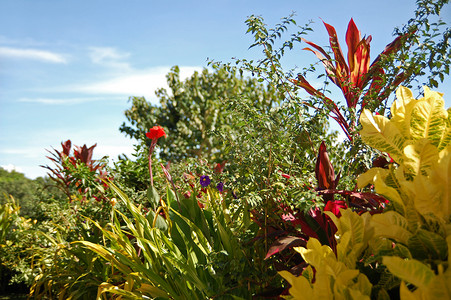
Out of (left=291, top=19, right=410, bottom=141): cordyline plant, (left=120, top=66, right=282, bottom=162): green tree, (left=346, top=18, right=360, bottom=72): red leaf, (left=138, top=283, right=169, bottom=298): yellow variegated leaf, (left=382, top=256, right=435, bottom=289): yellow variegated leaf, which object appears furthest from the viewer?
(left=120, top=66, right=282, bottom=162): green tree

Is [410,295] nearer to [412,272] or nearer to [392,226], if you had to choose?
[412,272]

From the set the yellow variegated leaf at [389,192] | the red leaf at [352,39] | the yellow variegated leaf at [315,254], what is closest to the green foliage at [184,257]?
the yellow variegated leaf at [315,254]

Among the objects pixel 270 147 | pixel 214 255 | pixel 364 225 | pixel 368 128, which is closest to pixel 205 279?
pixel 214 255

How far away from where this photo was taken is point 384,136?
1178 millimetres

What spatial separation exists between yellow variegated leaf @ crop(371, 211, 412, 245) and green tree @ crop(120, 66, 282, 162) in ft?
30.9

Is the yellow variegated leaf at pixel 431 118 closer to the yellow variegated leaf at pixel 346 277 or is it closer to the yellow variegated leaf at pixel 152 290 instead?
the yellow variegated leaf at pixel 346 277

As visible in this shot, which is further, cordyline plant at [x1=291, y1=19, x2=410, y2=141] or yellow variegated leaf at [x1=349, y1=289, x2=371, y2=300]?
cordyline plant at [x1=291, y1=19, x2=410, y2=141]

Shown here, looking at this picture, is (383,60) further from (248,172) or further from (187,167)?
(187,167)

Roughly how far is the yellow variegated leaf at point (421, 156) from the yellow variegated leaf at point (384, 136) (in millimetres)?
76

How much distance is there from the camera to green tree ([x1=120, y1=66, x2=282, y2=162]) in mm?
10602

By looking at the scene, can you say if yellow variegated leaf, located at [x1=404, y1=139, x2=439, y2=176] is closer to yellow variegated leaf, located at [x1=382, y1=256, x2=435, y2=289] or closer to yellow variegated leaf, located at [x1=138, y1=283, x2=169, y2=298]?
yellow variegated leaf, located at [x1=382, y1=256, x2=435, y2=289]

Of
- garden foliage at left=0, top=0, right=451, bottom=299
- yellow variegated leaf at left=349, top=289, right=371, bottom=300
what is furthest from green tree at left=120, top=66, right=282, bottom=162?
yellow variegated leaf at left=349, top=289, right=371, bottom=300

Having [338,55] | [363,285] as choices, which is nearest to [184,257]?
[363,285]

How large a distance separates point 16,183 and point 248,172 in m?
9.23
